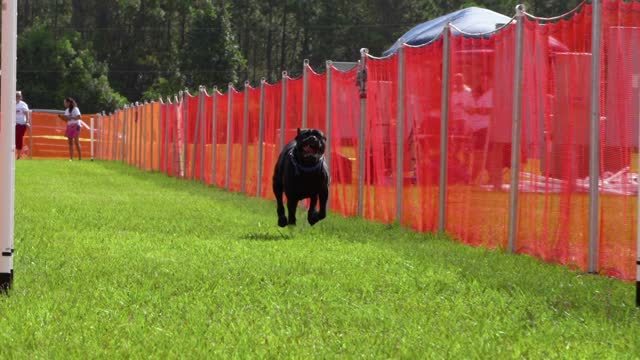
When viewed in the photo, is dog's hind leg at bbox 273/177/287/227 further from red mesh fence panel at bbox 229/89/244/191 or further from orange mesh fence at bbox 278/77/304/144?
red mesh fence panel at bbox 229/89/244/191

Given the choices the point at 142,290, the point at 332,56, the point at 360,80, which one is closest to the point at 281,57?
the point at 332,56

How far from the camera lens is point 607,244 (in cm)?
872

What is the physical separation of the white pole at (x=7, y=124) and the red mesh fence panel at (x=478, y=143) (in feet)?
15.3

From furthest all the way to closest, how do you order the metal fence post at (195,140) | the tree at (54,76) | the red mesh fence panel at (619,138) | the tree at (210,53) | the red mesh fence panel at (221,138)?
1. the tree at (210,53)
2. the tree at (54,76)
3. the metal fence post at (195,140)
4. the red mesh fence panel at (221,138)
5. the red mesh fence panel at (619,138)

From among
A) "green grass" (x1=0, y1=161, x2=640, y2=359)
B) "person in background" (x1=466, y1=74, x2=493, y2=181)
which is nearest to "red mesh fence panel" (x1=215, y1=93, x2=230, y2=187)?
"green grass" (x1=0, y1=161, x2=640, y2=359)

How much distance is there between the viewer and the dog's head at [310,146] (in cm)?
1170

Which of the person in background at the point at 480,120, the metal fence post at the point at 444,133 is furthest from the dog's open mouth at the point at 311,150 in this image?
the person in background at the point at 480,120

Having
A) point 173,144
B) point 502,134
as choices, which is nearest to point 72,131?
point 173,144

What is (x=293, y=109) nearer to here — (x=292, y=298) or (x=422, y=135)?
(x=422, y=135)

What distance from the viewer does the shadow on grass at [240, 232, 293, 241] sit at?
36.4 ft

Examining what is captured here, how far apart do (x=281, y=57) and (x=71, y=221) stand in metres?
96.1

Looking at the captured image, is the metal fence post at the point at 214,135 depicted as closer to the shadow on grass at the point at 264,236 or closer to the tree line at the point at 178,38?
the shadow on grass at the point at 264,236

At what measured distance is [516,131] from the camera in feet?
33.9

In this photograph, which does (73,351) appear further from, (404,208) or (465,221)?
(404,208)
